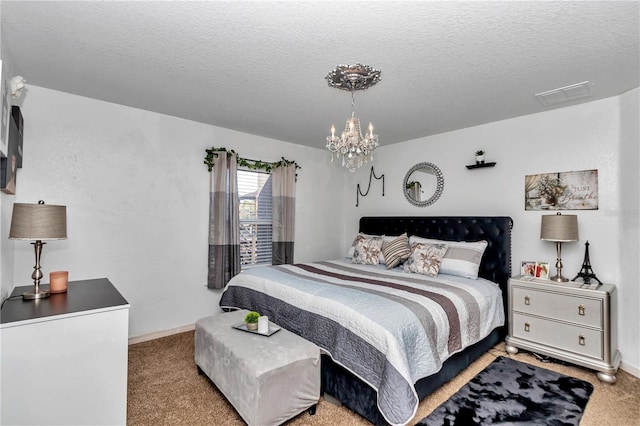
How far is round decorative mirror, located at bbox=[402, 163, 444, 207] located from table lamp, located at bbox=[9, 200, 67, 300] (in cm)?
384

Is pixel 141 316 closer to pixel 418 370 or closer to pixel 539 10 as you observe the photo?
pixel 418 370

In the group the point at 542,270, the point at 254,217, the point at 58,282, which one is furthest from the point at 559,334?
the point at 58,282

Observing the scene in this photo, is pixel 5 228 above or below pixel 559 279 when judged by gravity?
above

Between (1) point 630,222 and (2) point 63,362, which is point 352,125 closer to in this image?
(2) point 63,362

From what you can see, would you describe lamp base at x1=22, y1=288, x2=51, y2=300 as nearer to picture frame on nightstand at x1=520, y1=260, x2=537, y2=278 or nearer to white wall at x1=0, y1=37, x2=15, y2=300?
white wall at x1=0, y1=37, x2=15, y2=300

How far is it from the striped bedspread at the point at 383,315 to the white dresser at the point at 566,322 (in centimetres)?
20

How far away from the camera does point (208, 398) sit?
2.17 metres

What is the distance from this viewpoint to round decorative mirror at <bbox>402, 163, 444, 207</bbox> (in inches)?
159

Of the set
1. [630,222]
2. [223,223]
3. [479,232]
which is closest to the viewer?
[630,222]

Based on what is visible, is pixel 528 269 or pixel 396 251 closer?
pixel 528 269

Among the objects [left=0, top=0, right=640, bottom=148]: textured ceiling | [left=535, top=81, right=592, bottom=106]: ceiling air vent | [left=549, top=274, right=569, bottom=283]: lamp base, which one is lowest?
[left=549, top=274, right=569, bottom=283]: lamp base

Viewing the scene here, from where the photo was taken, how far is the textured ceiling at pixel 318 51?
1.64 meters

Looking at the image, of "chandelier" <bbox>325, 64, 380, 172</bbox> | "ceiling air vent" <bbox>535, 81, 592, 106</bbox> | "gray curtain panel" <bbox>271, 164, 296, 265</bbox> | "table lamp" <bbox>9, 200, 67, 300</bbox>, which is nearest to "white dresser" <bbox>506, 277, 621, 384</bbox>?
"ceiling air vent" <bbox>535, 81, 592, 106</bbox>

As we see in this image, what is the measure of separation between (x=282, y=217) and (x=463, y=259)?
240 centimetres
